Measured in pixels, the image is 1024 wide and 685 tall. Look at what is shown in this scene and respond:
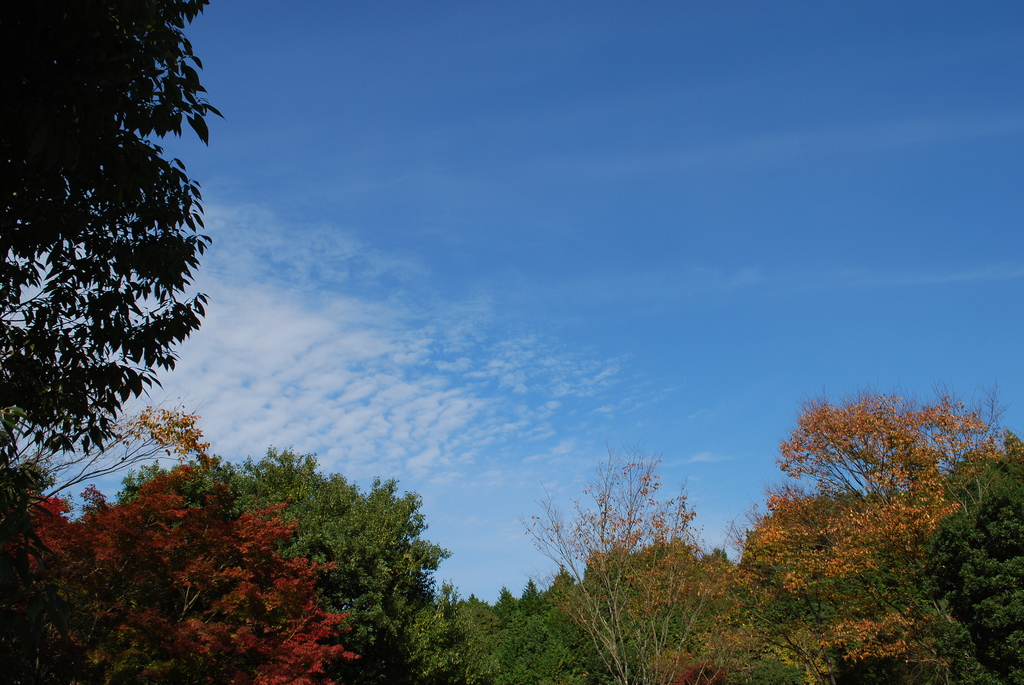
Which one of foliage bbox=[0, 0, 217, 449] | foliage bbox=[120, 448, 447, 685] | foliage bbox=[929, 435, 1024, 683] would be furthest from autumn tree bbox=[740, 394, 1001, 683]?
foliage bbox=[0, 0, 217, 449]

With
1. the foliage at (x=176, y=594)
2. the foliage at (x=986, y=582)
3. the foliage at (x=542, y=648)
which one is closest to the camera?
the foliage at (x=176, y=594)

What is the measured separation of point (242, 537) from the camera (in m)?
12.2

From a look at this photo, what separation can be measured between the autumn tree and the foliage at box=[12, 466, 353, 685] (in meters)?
12.7

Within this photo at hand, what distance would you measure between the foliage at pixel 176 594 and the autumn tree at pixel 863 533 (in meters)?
12.7

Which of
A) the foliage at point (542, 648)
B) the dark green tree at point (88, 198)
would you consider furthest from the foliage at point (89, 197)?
the foliage at point (542, 648)

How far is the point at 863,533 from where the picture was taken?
53.8 feet

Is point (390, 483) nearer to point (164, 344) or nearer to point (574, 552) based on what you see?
point (574, 552)

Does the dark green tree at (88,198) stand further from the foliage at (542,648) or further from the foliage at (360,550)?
the foliage at (542,648)

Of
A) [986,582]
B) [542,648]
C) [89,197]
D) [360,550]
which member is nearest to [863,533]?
[986,582]

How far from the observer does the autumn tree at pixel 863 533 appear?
16078mm

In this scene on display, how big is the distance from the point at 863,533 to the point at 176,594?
612 inches

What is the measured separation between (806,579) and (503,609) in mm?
24444

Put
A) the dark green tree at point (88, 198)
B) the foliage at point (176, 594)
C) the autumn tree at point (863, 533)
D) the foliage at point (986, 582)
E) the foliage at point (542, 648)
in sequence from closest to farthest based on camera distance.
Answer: the dark green tree at point (88, 198)
the foliage at point (176, 594)
the foliage at point (986, 582)
the autumn tree at point (863, 533)
the foliage at point (542, 648)

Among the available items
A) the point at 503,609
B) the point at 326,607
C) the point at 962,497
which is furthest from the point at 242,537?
the point at 503,609
